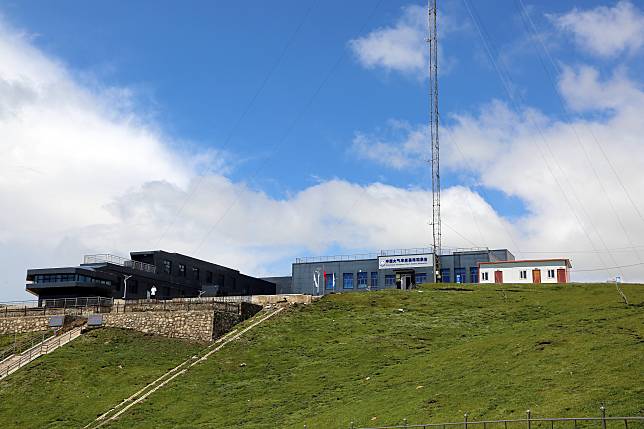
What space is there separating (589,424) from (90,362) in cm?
4394

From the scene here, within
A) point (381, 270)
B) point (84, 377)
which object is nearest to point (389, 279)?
point (381, 270)

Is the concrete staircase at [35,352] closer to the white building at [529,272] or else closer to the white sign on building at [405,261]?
the white building at [529,272]

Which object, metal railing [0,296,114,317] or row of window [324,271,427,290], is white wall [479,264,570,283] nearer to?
row of window [324,271,427,290]

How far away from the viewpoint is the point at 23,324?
75188 mm

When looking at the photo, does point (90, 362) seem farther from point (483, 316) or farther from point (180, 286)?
point (180, 286)

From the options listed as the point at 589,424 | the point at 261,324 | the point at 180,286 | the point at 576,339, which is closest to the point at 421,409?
the point at 589,424

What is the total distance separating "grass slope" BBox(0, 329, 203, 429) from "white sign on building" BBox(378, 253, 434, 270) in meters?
66.1

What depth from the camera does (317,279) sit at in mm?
136625

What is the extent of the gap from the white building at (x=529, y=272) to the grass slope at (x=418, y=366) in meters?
23.8

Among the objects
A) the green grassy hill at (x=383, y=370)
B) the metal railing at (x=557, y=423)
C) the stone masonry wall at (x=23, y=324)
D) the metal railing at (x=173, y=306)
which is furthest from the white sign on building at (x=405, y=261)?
the metal railing at (x=557, y=423)

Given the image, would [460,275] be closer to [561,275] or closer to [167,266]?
[561,275]

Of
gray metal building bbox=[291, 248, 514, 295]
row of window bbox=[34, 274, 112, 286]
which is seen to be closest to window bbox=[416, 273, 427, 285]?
gray metal building bbox=[291, 248, 514, 295]

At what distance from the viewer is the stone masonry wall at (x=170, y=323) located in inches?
2734

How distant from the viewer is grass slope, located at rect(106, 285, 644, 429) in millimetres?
39250
